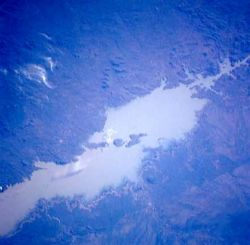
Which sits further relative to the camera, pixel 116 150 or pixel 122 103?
pixel 122 103

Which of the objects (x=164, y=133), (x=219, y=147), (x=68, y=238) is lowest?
(x=68, y=238)

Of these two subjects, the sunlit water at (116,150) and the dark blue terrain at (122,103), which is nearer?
the sunlit water at (116,150)

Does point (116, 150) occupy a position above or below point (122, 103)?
below

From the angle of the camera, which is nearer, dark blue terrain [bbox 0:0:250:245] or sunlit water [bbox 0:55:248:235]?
Answer: sunlit water [bbox 0:55:248:235]

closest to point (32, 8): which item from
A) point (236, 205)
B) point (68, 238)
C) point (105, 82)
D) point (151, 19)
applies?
point (105, 82)

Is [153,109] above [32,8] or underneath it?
underneath

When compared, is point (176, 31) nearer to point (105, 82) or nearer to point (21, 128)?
point (105, 82)

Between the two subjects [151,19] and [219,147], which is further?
[151,19]

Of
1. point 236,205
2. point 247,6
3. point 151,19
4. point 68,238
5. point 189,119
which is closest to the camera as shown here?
point 68,238
